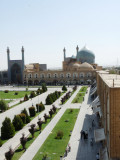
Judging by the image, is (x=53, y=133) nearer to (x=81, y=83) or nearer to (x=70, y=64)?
(x=81, y=83)

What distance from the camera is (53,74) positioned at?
5809 centimetres

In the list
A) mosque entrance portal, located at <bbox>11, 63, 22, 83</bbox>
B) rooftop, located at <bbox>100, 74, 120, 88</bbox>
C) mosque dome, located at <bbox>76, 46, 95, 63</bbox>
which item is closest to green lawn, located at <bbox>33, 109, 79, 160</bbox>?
rooftop, located at <bbox>100, 74, 120, 88</bbox>

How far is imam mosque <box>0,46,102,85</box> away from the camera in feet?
185

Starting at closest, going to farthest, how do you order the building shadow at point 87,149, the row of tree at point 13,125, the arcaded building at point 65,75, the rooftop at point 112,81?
the rooftop at point 112,81
the building shadow at point 87,149
the row of tree at point 13,125
the arcaded building at point 65,75

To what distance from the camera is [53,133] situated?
1588cm

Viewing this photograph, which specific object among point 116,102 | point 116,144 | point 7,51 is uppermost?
point 7,51

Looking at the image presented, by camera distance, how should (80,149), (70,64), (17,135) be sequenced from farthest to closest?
(70,64) → (17,135) → (80,149)

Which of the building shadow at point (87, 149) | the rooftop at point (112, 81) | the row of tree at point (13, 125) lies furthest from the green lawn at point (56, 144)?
the rooftop at point (112, 81)

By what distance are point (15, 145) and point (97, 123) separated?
776cm

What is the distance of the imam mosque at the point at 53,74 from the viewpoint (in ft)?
185

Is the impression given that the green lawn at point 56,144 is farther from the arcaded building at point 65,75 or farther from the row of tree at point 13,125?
the arcaded building at point 65,75

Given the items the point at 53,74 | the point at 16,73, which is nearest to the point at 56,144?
the point at 53,74

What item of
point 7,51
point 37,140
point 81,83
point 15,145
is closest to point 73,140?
point 37,140

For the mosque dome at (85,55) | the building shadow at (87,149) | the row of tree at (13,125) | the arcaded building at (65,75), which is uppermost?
the mosque dome at (85,55)
